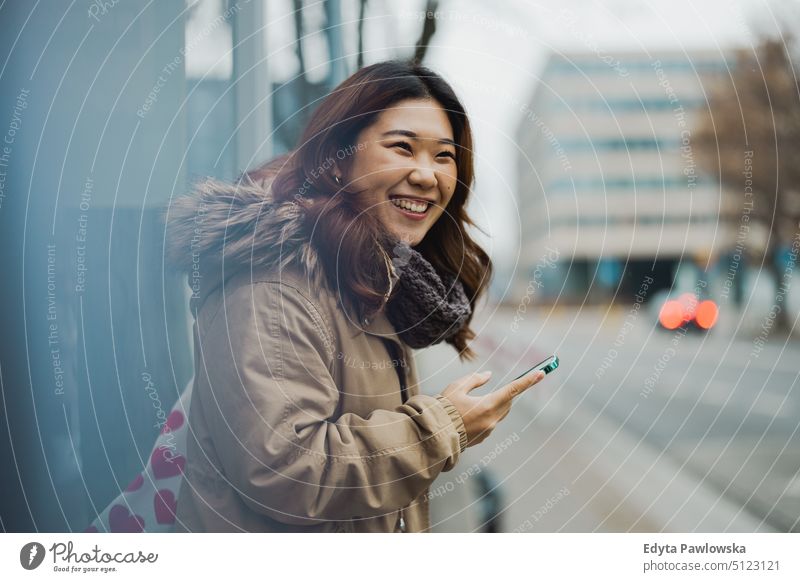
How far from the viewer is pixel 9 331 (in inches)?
77.3

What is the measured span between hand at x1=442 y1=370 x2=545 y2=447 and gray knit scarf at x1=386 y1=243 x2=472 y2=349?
0.47 ft

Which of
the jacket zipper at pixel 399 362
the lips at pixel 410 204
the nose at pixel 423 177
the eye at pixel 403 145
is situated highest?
the eye at pixel 403 145

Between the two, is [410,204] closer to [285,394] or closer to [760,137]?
[285,394]

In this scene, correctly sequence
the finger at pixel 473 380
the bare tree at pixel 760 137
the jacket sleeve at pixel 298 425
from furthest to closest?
the bare tree at pixel 760 137, the finger at pixel 473 380, the jacket sleeve at pixel 298 425

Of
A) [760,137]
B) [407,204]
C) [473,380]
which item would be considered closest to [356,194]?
[407,204]

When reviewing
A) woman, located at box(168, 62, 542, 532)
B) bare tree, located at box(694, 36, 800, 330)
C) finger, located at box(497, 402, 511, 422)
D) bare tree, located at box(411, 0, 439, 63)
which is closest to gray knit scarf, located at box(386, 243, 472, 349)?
woman, located at box(168, 62, 542, 532)

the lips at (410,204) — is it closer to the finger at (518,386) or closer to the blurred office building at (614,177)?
the blurred office building at (614,177)

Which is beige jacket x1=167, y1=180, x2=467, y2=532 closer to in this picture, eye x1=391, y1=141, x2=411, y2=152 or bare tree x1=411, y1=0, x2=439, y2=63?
eye x1=391, y1=141, x2=411, y2=152

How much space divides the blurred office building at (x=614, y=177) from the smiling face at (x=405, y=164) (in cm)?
24

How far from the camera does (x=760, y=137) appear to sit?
2.01 metres

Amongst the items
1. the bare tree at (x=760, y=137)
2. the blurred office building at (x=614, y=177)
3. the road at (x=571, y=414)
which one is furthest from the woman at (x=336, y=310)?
the bare tree at (x=760, y=137)

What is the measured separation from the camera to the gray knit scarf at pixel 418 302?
1.83m

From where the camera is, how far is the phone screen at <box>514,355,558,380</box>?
1.97 metres
